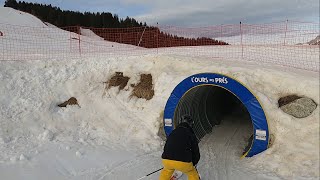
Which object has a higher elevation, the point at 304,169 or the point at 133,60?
the point at 133,60

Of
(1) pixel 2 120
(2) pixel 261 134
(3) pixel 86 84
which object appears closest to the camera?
(2) pixel 261 134

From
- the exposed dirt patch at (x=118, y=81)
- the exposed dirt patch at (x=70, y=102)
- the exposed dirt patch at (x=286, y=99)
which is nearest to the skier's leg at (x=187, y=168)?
the exposed dirt patch at (x=286, y=99)

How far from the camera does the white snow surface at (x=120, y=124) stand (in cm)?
761

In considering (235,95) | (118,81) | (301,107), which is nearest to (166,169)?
(235,95)

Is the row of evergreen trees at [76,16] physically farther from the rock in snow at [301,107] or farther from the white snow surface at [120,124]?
the rock in snow at [301,107]

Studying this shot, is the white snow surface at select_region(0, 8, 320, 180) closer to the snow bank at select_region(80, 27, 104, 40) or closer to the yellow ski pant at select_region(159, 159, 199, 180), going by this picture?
the yellow ski pant at select_region(159, 159, 199, 180)

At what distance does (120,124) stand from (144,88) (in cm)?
137

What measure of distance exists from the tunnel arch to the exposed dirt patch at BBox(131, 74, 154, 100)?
118 centimetres

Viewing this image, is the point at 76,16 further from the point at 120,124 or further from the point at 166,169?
the point at 166,169

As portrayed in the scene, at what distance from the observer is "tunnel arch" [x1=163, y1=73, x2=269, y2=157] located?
26.3ft

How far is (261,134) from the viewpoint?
8.00 m

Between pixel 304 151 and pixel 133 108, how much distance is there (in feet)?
16.5

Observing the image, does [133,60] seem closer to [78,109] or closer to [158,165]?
[78,109]

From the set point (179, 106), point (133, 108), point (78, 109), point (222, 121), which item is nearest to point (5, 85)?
point (78, 109)
